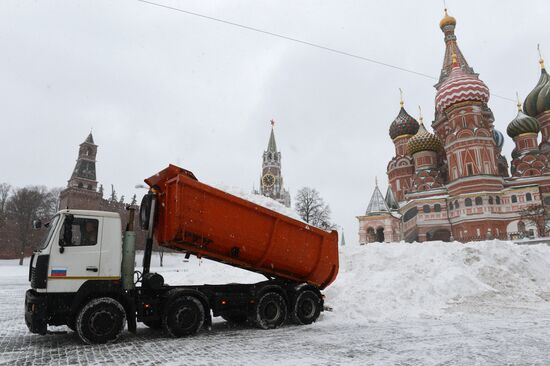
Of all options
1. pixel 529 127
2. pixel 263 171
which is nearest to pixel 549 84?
pixel 529 127

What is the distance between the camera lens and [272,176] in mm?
114438

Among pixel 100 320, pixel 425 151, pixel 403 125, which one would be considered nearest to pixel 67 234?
pixel 100 320

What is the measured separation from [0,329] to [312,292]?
24.1ft

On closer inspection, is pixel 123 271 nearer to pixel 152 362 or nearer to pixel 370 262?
pixel 152 362

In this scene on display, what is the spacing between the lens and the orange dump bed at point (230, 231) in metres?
7.71

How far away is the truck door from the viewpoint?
6.81 meters

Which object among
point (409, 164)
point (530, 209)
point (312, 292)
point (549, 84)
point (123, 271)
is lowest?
point (312, 292)

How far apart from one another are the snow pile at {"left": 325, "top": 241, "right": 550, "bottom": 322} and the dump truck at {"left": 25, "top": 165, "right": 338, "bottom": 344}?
2002mm

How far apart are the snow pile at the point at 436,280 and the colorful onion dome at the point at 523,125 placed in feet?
125

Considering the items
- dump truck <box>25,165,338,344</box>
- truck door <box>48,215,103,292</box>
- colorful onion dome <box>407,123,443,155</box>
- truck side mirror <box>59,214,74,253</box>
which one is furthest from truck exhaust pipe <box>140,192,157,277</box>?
colorful onion dome <box>407,123,443,155</box>

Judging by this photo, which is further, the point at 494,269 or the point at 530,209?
the point at 530,209

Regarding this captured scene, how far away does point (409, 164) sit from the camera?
53.3m

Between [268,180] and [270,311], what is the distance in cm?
10555

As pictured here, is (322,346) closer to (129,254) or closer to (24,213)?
(129,254)
